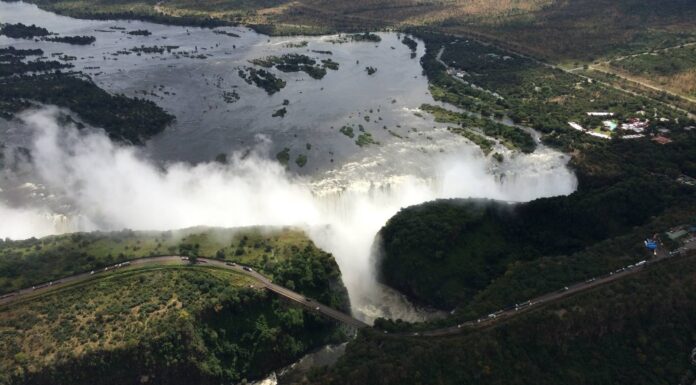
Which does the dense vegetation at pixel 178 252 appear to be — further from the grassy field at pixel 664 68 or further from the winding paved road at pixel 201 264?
the grassy field at pixel 664 68

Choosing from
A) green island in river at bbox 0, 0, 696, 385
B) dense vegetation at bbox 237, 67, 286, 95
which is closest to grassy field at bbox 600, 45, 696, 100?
green island in river at bbox 0, 0, 696, 385

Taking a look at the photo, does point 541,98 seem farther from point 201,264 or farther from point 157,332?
point 157,332

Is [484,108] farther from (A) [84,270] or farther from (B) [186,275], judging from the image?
(A) [84,270]

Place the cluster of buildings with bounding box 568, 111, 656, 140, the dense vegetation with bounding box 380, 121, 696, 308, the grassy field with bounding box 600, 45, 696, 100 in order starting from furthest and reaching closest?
the grassy field with bounding box 600, 45, 696, 100 < the cluster of buildings with bounding box 568, 111, 656, 140 < the dense vegetation with bounding box 380, 121, 696, 308

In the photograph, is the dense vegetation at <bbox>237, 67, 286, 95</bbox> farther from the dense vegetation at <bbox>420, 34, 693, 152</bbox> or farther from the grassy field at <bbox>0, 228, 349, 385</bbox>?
the grassy field at <bbox>0, 228, 349, 385</bbox>

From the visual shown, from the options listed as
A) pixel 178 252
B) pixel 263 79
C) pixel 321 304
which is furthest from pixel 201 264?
pixel 263 79
